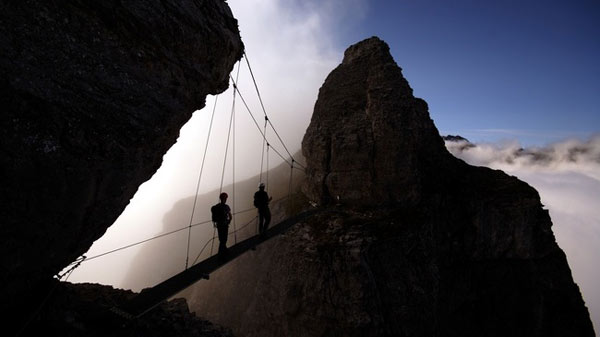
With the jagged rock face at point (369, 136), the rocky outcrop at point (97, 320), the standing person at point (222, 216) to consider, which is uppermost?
the jagged rock face at point (369, 136)

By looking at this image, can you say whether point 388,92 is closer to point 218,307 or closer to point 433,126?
point 433,126

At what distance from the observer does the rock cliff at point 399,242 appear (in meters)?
15.1

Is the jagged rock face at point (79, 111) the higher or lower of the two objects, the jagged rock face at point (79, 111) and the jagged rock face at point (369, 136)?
the lower

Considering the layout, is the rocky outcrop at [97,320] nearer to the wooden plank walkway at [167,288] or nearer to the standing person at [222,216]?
the wooden plank walkway at [167,288]

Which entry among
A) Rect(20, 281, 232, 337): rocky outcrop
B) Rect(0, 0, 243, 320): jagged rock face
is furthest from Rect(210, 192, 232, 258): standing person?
Rect(20, 281, 232, 337): rocky outcrop

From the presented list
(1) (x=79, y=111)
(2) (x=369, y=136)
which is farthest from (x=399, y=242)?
(1) (x=79, y=111)

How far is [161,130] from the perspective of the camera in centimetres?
776

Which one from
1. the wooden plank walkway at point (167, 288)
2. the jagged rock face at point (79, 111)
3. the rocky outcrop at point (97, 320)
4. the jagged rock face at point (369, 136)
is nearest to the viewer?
the jagged rock face at point (79, 111)

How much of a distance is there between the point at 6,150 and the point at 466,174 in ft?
88.9

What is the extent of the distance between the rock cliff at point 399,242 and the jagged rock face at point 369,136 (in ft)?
0.31

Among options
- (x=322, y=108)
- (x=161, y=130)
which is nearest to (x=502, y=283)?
(x=322, y=108)

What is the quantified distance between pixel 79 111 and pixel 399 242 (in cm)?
1585

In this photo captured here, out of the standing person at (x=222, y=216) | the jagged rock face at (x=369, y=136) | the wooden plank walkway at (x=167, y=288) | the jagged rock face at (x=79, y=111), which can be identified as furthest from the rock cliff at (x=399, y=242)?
the jagged rock face at (x=79, y=111)

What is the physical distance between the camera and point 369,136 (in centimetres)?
1941
